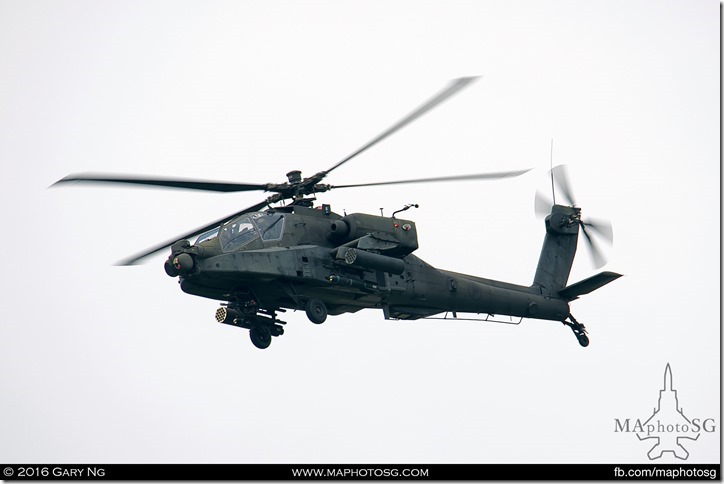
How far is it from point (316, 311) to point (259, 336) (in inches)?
57.4

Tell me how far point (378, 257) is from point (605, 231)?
8.74m

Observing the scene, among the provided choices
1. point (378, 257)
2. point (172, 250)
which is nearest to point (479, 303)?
point (378, 257)

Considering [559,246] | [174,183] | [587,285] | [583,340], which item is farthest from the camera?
[559,246]

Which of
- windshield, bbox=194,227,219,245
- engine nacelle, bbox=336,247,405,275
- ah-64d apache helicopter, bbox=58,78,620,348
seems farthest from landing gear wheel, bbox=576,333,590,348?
windshield, bbox=194,227,219,245

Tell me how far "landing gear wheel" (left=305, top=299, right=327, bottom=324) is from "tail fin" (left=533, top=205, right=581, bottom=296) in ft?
27.6

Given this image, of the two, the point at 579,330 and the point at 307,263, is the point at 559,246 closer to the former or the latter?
the point at 579,330

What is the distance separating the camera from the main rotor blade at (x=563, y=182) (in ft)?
107

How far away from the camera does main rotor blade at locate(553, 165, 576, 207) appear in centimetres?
3256

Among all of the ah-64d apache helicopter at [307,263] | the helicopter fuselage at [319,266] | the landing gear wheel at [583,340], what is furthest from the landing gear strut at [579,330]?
the helicopter fuselage at [319,266]

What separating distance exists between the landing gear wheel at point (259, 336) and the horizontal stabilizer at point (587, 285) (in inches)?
385

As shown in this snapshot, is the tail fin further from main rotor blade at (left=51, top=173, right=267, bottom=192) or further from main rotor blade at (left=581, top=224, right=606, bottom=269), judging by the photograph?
main rotor blade at (left=51, top=173, right=267, bottom=192)

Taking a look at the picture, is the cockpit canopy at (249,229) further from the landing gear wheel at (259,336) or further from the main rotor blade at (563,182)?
the main rotor blade at (563,182)

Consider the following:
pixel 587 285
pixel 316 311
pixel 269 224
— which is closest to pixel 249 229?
pixel 269 224

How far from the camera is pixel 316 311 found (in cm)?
2553
